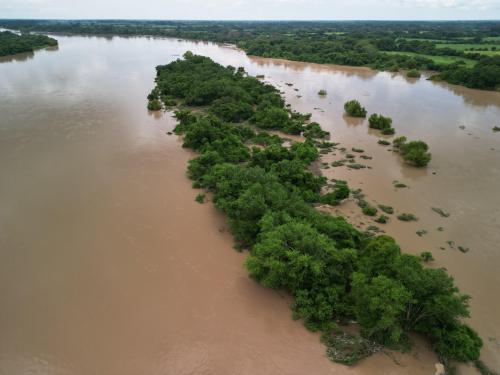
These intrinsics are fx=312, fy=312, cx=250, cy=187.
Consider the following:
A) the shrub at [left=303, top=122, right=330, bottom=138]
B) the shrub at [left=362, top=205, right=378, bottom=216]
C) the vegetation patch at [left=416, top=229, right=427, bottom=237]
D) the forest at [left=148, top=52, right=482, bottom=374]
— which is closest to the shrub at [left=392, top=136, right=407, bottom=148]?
the shrub at [left=303, top=122, right=330, bottom=138]

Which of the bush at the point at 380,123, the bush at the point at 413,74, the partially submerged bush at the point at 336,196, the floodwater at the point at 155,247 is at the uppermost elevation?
the bush at the point at 413,74

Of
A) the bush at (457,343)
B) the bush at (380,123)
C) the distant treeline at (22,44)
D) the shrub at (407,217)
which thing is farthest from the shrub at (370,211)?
the distant treeline at (22,44)

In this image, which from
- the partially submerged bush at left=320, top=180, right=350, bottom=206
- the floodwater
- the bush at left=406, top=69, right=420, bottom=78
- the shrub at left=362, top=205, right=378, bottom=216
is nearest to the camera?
the floodwater

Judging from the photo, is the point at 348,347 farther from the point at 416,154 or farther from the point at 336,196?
→ the point at 416,154

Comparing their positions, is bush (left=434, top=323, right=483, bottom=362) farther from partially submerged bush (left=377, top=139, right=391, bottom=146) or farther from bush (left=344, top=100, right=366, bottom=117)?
bush (left=344, top=100, right=366, bottom=117)

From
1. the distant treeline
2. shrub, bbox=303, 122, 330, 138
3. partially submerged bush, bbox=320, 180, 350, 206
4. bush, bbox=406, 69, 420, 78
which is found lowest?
partially submerged bush, bbox=320, 180, 350, 206

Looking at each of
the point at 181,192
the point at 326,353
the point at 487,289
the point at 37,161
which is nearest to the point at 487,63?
the point at 487,289

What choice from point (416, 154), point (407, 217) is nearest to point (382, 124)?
point (416, 154)

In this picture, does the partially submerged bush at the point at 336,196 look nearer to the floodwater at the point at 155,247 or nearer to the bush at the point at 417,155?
the floodwater at the point at 155,247
